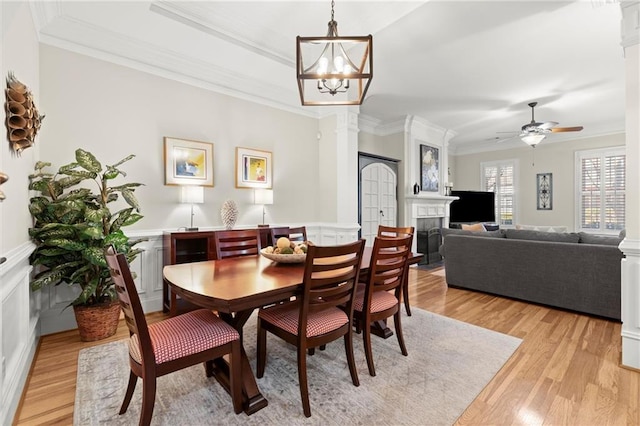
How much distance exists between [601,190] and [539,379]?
6.67m

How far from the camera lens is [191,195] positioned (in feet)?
10.8

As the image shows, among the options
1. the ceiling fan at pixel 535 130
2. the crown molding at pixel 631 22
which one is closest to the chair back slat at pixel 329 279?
the crown molding at pixel 631 22

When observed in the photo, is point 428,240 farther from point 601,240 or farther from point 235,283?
point 235,283

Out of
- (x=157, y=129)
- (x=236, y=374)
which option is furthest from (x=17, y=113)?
(x=236, y=374)

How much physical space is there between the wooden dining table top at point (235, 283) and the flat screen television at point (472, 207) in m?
5.97

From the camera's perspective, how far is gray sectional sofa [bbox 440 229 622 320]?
115 inches

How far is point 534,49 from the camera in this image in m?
3.36

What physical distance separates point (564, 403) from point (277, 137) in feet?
13.0

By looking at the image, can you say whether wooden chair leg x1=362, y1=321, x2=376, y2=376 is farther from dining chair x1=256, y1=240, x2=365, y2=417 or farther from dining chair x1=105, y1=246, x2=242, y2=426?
dining chair x1=105, y1=246, x2=242, y2=426

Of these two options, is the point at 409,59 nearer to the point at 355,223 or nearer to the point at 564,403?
the point at 355,223

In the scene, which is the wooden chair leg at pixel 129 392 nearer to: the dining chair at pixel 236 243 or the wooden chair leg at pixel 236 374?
the wooden chair leg at pixel 236 374

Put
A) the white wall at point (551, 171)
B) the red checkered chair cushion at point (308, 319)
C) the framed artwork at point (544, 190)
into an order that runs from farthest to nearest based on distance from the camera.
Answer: the framed artwork at point (544, 190) → the white wall at point (551, 171) → the red checkered chair cushion at point (308, 319)

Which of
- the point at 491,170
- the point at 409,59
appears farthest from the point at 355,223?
the point at 491,170

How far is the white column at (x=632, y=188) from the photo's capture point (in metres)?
2.04
